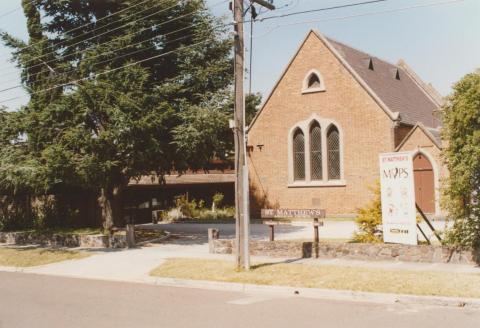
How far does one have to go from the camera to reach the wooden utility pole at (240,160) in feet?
42.4

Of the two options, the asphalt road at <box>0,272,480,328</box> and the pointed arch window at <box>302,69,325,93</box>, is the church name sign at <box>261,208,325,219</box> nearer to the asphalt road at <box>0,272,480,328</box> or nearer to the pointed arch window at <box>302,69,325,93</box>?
the asphalt road at <box>0,272,480,328</box>

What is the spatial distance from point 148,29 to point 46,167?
6.25 m

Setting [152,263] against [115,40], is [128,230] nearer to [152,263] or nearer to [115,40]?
[152,263]

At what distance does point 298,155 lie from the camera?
101 ft

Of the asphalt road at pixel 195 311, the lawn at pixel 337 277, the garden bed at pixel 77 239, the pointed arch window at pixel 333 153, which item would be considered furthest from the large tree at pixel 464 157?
the pointed arch window at pixel 333 153

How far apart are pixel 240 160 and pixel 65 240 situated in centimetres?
1040

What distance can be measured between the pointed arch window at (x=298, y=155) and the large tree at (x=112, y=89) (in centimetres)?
1045

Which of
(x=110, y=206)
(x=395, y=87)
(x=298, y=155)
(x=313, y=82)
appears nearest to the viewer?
(x=110, y=206)

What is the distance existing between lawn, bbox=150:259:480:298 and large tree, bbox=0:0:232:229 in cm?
594

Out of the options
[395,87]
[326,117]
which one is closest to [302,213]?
[326,117]

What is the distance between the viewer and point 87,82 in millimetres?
18594

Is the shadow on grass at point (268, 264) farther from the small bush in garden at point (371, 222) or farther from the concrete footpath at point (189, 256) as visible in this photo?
the small bush in garden at point (371, 222)

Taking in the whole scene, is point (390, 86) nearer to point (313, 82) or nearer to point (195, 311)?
point (313, 82)

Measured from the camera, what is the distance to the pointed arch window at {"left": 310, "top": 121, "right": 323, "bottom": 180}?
29938 millimetres
